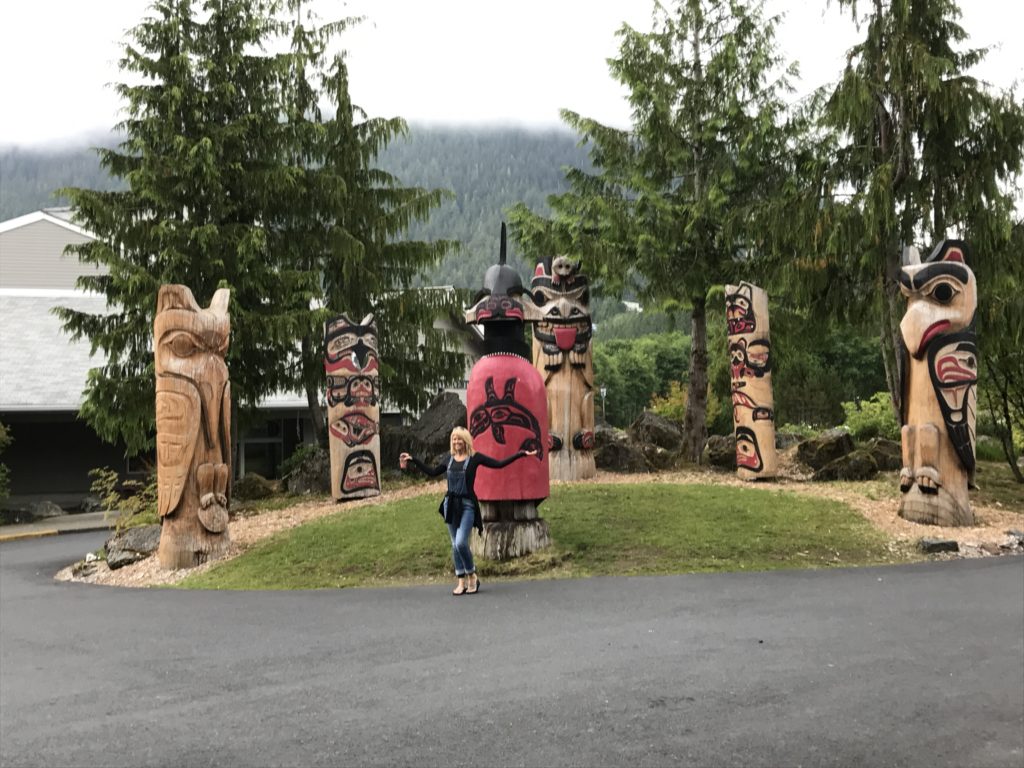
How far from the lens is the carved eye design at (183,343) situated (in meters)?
9.96

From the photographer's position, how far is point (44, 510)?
17.9 metres

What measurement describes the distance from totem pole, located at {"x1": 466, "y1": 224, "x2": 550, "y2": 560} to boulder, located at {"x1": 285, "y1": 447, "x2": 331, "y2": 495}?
771cm

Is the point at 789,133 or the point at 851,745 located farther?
the point at 789,133

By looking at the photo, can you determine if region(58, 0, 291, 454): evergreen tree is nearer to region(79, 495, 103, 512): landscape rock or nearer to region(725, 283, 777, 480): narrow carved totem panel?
region(79, 495, 103, 512): landscape rock

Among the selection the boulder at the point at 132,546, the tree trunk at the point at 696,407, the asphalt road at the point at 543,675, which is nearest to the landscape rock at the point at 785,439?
the tree trunk at the point at 696,407

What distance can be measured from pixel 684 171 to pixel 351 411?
9.21 metres

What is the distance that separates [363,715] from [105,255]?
13047 mm

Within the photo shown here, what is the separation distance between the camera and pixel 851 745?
409cm

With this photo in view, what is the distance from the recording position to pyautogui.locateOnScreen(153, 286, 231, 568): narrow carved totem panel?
9.77 meters

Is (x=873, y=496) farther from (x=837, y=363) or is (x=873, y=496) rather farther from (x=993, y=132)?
(x=837, y=363)

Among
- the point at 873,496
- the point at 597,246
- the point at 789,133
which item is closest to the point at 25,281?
the point at 597,246

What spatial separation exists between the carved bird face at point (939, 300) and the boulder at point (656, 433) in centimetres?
947

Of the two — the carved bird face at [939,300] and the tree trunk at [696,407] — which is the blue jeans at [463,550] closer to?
the carved bird face at [939,300]

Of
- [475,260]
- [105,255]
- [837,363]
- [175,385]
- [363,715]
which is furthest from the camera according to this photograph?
[475,260]
